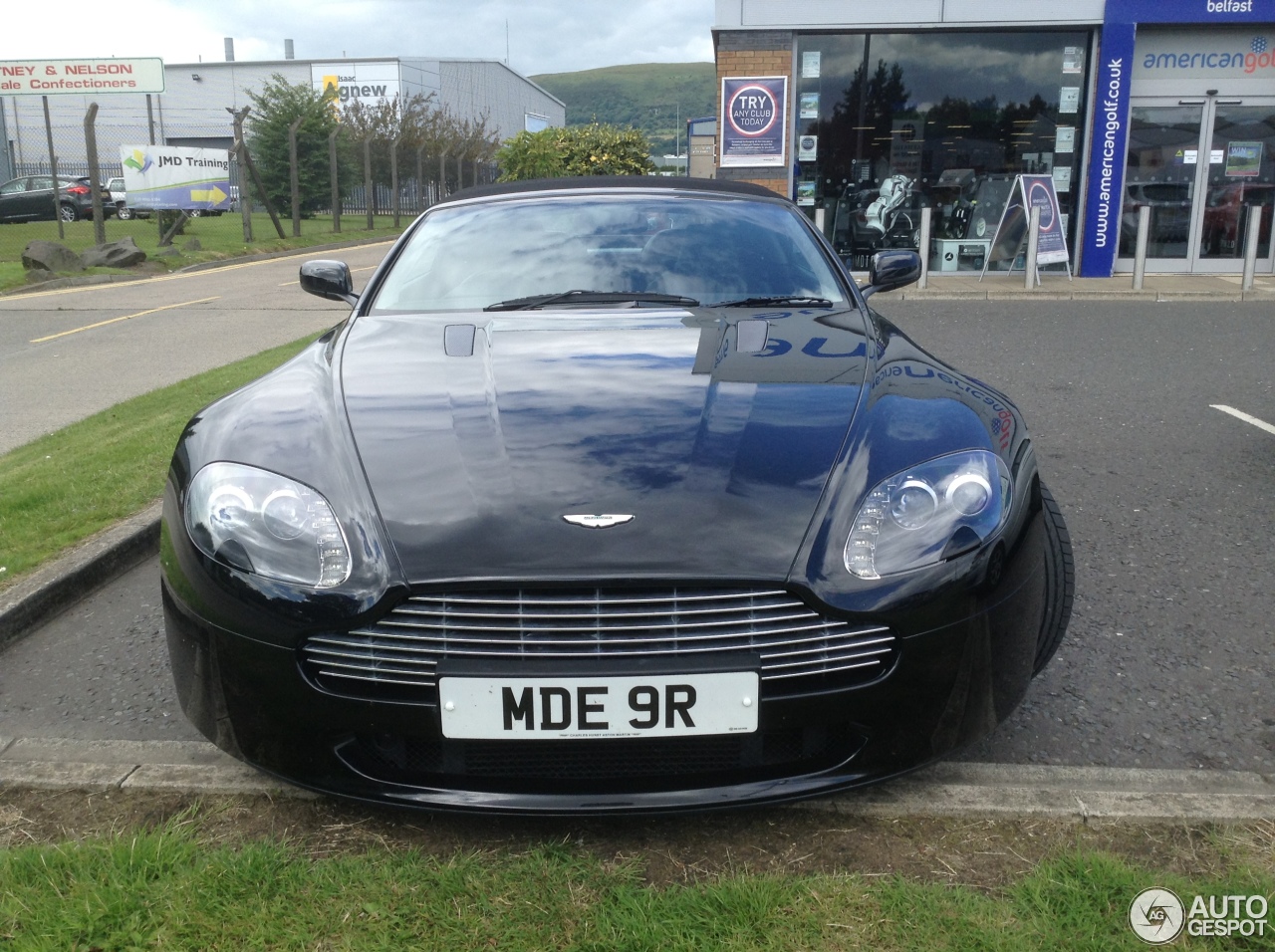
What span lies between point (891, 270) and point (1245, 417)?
10.8 feet

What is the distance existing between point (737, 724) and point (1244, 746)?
4.45 feet

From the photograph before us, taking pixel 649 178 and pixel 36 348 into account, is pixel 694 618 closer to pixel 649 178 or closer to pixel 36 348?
pixel 649 178

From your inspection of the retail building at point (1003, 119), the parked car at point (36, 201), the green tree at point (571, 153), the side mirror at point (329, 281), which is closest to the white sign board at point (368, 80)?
the parked car at point (36, 201)

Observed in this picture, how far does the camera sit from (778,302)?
3.28 metres

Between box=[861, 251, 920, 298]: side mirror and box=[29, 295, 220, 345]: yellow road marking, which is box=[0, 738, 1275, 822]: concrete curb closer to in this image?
box=[861, 251, 920, 298]: side mirror

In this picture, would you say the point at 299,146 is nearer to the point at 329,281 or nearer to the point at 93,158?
the point at 93,158

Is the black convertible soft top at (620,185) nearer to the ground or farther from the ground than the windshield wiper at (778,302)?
farther from the ground

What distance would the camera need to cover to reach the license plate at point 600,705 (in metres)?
1.92

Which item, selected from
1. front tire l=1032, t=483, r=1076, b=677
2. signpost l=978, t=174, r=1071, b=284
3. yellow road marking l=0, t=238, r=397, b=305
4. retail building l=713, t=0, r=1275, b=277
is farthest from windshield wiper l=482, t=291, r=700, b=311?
retail building l=713, t=0, r=1275, b=277

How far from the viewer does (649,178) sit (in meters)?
3.93

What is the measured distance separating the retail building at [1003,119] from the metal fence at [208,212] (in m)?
10.1

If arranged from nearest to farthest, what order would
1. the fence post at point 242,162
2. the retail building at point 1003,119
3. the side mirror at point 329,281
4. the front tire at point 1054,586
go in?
the front tire at point 1054,586
the side mirror at point 329,281
the retail building at point 1003,119
the fence post at point 242,162

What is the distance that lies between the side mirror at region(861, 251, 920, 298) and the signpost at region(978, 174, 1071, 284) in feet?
34.5

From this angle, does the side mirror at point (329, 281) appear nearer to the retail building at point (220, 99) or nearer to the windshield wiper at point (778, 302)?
the windshield wiper at point (778, 302)
